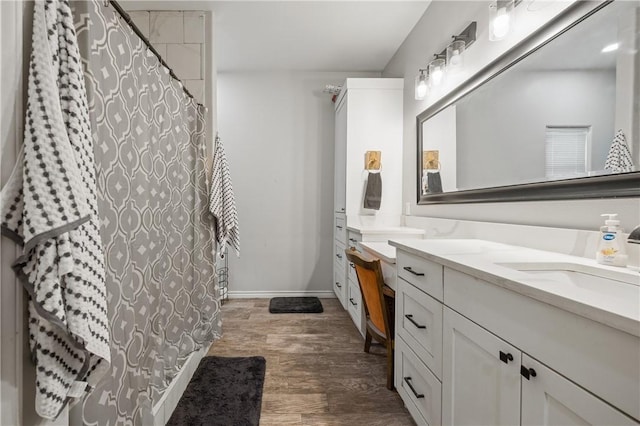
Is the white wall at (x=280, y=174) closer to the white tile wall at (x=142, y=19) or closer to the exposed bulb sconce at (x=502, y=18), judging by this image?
the white tile wall at (x=142, y=19)

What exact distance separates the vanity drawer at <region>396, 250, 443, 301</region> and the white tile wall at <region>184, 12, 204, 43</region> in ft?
7.50

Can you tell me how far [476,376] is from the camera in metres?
0.90

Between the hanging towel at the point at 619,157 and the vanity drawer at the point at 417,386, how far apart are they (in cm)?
93

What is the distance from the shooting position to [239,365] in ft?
6.63

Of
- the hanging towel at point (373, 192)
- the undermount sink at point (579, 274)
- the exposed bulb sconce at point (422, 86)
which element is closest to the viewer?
the undermount sink at point (579, 274)

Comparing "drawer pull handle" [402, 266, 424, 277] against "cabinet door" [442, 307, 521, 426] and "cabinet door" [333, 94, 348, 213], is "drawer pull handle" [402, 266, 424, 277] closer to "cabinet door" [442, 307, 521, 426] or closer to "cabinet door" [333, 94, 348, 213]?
"cabinet door" [442, 307, 521, 426]

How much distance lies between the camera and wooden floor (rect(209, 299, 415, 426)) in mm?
1567

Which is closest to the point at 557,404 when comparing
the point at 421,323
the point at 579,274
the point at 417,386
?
the point at 579,274

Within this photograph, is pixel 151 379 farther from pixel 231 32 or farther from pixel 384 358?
pixel 231 32

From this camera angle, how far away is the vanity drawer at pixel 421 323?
1151mm

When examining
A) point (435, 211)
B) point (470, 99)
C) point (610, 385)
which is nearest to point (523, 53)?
point (470, 99)

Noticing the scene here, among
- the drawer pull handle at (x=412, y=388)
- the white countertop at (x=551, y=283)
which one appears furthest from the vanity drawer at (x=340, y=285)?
the white countertop at (x=551, y=283)

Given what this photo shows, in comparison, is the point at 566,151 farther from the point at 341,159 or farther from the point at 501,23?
the point at 341,159

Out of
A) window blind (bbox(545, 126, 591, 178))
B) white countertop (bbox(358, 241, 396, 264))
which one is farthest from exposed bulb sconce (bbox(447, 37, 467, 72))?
white countertop (bbox(358, 241, 396, 264))
